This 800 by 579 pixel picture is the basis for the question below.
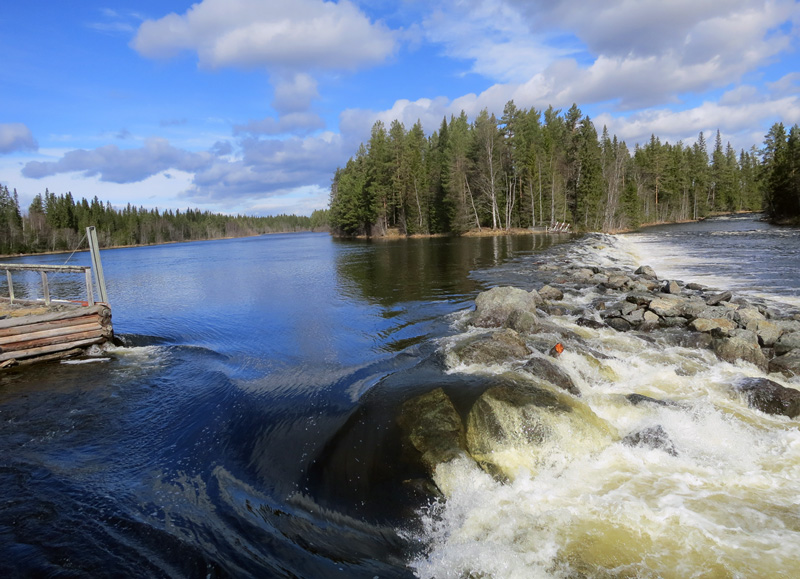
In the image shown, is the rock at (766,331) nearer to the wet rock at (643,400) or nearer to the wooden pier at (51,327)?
the wet rock at (643,400)

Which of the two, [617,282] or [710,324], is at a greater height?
[617,282]

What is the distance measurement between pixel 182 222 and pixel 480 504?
207306mm

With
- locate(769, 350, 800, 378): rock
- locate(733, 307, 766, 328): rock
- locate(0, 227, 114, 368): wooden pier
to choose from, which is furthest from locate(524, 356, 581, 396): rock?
locate(0, 227, 114, 368): wooden pier

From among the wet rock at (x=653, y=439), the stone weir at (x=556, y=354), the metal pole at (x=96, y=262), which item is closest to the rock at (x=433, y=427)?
the stone weir at (x=556, y=354)

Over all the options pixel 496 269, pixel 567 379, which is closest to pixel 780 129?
pixel 496 269

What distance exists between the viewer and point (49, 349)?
14453 mm

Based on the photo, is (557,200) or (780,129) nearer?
(557,200)

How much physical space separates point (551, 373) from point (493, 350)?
74.7 inches

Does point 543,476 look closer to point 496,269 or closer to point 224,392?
point 224,392

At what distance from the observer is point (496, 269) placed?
31.3 meters

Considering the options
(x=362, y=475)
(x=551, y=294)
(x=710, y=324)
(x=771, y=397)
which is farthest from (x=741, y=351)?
(x=362, y=475)

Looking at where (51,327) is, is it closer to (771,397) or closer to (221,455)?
(221,455)

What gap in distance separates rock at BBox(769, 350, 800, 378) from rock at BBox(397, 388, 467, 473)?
8.74 metres

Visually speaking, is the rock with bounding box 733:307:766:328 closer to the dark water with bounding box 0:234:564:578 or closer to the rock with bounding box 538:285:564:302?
the rock with bounding box 538:285:564:302
